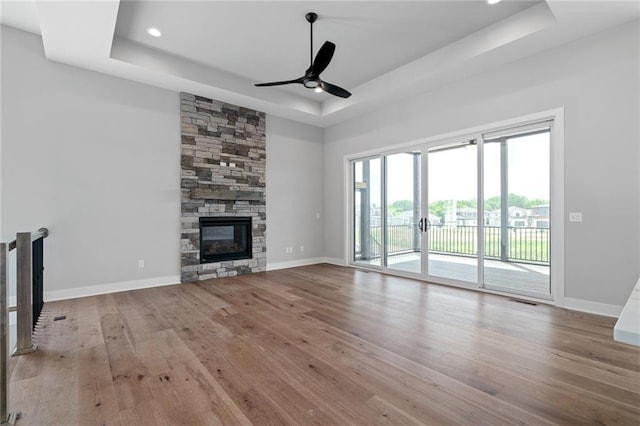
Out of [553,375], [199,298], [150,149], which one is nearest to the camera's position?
[553,375]

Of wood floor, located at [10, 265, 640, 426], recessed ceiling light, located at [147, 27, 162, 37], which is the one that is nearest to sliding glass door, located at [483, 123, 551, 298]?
wood floor, located at [10, 265, 640, 426]

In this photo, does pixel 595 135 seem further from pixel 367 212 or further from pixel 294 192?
pixel 294 192

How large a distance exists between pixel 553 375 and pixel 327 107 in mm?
5394

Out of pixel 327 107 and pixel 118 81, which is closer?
pixel 118 81

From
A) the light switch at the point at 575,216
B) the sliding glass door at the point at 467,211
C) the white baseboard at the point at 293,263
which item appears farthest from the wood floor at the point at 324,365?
the white baseboard at the point at 293,263

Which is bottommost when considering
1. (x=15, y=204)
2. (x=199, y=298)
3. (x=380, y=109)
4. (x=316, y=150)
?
(x=199, y=298)

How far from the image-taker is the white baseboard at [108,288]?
3.95 meters

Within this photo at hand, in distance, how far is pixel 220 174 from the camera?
5.41 m

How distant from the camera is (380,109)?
18.7 ft

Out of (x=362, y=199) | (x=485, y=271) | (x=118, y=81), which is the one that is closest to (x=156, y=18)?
(x=118, y=81)

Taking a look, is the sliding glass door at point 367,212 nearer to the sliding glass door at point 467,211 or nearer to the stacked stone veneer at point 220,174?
the sliding glass door at point 467,211

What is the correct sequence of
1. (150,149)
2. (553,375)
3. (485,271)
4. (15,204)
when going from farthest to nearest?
(150,149), (485,271), (15,204), (553,375)

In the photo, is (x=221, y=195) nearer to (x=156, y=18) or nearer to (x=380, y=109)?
(x=156, y=18)

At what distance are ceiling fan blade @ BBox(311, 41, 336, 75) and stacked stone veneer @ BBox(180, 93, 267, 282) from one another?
8.72ft
